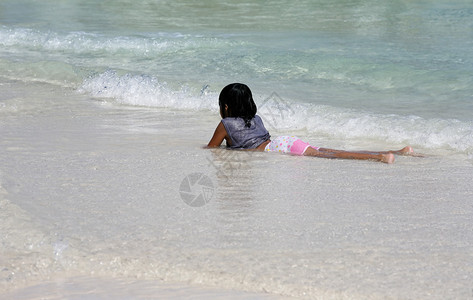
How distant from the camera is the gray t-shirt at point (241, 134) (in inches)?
225

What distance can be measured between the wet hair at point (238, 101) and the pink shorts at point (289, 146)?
31cm

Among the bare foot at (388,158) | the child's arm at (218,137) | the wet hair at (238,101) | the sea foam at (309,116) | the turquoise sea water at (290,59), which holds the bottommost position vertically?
the turquoise sea water at (290,59)

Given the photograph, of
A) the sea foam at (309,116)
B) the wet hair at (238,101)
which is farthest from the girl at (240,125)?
the sea foam at (309,116)

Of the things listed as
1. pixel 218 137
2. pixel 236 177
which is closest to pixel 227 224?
pixel 236 177

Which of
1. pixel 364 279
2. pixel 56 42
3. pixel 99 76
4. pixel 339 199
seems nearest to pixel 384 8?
pixel 56 42

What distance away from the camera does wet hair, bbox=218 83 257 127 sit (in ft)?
18.7

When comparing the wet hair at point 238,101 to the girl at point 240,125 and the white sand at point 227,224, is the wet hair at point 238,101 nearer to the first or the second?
the girl at point 240,125

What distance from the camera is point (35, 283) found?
2.97 m

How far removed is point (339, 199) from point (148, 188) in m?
1.18

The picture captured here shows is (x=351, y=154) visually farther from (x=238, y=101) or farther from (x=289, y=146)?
(x=238, y=101)

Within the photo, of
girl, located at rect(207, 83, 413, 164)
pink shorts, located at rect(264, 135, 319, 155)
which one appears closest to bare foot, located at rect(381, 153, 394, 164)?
pink shorts, located at rect(264, 135, 319, 155)

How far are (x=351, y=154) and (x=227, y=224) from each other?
6.04 feet

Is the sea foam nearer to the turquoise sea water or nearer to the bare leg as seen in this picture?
the turquoise sea water

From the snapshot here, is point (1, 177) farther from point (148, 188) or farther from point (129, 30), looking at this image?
point (129, 30)
